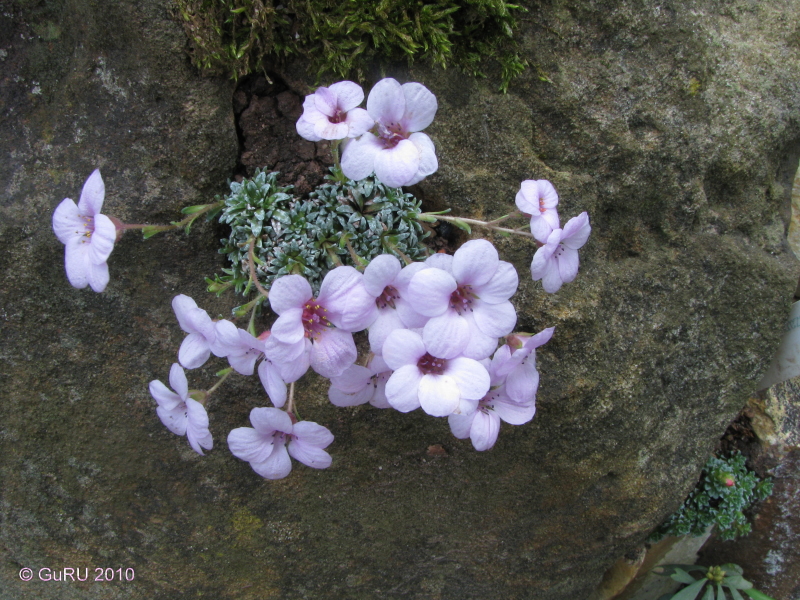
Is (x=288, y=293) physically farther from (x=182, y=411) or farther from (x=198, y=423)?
(x=182, y=411)

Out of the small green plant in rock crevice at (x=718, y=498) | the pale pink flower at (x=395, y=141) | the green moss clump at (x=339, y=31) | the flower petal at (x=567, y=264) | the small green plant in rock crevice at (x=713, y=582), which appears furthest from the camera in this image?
the small green plant in rock crevice at (x=713, y=582)

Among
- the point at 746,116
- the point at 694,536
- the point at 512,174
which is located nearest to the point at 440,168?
the point at 512,174

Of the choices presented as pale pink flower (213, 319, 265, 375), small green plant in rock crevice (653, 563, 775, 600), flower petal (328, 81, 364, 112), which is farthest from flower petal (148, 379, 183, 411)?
small green plant in rock crevice (653, 563, 775, 600)

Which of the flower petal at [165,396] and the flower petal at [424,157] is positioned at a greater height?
the flower petal at [424,157]

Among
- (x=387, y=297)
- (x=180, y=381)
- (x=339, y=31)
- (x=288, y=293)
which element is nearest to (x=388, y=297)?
(x=387, y=297)

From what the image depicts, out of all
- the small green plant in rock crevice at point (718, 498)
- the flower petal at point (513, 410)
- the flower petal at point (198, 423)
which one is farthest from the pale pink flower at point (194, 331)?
the small green plant in rock crevice at point (718, 498)

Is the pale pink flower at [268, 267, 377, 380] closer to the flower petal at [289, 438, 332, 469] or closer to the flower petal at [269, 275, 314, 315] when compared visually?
the flower petal at [269, 275, 314, 315]

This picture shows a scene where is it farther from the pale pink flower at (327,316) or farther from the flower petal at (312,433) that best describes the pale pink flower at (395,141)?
the flower petal at (312,433)
